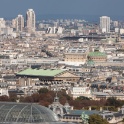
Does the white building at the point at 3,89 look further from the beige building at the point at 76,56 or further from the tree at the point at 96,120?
the beige building at the point at 76,56

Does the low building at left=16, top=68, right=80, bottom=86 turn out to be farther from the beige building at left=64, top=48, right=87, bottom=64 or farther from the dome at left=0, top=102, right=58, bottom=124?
the dome at left=0, top=102, right=58, bottom=124

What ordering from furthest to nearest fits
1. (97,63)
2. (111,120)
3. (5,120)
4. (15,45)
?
(15,45) < (97,63) < (111,120) < (5,120)

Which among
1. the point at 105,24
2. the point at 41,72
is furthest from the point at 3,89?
the point at 105,24

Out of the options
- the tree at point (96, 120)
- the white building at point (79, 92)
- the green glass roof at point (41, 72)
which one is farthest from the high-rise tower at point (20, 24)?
the tree at point (96, 120)

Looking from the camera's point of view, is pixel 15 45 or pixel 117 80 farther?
pixel 15 45

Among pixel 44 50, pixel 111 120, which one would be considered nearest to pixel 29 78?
pixel 111 120

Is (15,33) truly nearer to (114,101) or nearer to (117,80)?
(117,80)

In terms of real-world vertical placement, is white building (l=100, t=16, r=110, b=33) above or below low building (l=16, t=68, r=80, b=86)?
above

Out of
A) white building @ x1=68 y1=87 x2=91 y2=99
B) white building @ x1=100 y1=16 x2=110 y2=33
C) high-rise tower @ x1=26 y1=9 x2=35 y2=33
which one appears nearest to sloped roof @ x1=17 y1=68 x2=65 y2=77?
white building @ x1=68 y1=87 x2=91 y2=99

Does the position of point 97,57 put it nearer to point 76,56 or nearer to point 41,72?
point 76,56
